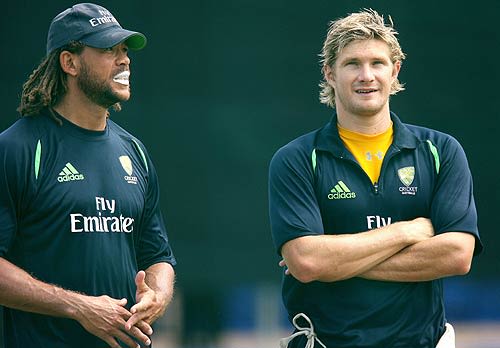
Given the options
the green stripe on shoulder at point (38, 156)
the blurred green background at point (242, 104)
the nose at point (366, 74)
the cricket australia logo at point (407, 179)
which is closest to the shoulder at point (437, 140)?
the cricket australia logo at point (407, 179)

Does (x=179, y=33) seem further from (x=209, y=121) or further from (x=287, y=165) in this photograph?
(x=287, y=165)

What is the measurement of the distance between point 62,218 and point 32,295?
255 mm

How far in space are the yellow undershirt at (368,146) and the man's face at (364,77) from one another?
0.24 feet

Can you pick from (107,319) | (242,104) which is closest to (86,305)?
(107,319)

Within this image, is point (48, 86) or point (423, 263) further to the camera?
point (48, 86)

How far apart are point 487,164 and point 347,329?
9.98 feet

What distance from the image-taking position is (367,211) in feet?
10.8

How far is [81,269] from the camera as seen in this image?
10.7ft

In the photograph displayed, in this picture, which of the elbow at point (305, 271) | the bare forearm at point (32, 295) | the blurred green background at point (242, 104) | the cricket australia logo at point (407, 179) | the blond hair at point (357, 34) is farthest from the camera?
the blurred green background at point (242, 104)

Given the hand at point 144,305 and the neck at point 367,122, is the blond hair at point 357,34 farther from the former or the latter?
the hand at point 144,305

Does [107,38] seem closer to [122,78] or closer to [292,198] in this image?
[122,78]

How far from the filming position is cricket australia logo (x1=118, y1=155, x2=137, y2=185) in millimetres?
3410

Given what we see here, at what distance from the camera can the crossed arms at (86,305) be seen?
3.11 m

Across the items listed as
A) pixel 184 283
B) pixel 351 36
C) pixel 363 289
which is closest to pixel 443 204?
pixel 363 289
